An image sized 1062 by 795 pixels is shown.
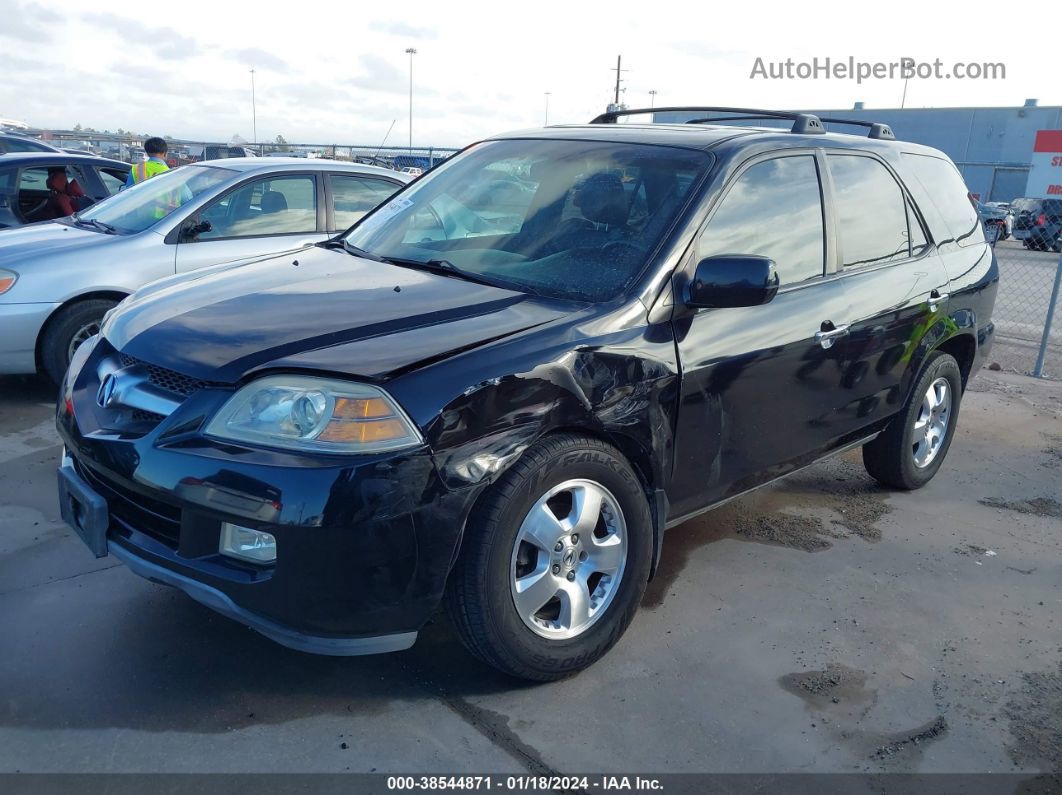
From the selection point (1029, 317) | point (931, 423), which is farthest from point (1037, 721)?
point (1029, 317)

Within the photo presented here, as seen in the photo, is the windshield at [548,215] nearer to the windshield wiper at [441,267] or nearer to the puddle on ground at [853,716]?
the windshield wiper at [441,267]

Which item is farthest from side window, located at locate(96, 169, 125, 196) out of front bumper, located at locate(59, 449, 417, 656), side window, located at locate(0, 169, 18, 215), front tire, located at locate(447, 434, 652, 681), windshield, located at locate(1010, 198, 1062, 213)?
windshield, located at locate(1010, 198, 1062, 213)

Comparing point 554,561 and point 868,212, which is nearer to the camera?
point 554,561

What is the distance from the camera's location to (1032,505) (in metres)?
4.99

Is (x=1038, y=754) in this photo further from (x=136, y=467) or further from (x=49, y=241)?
(x=49, y=241)

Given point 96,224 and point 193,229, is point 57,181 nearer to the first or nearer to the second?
point 96,224

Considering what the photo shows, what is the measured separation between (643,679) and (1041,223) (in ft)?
72.2

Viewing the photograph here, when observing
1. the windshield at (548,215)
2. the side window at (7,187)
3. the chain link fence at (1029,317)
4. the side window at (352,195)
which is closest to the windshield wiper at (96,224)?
the side window at (352,195)

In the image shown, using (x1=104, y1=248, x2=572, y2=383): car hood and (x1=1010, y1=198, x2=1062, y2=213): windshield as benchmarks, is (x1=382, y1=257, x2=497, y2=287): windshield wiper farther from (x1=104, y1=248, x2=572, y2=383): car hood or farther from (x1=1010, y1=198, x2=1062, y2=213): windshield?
(x1=1010, y1=198, x2=1062, y2=213): windshield

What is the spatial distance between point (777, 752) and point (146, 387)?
2.24 metres

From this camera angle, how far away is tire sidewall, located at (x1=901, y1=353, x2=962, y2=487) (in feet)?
15.4

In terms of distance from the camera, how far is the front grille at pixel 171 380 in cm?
271

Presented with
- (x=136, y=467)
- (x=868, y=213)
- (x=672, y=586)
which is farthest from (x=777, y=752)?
(x=868, y=213)

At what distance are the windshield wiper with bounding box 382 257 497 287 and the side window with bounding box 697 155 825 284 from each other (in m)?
0.81
